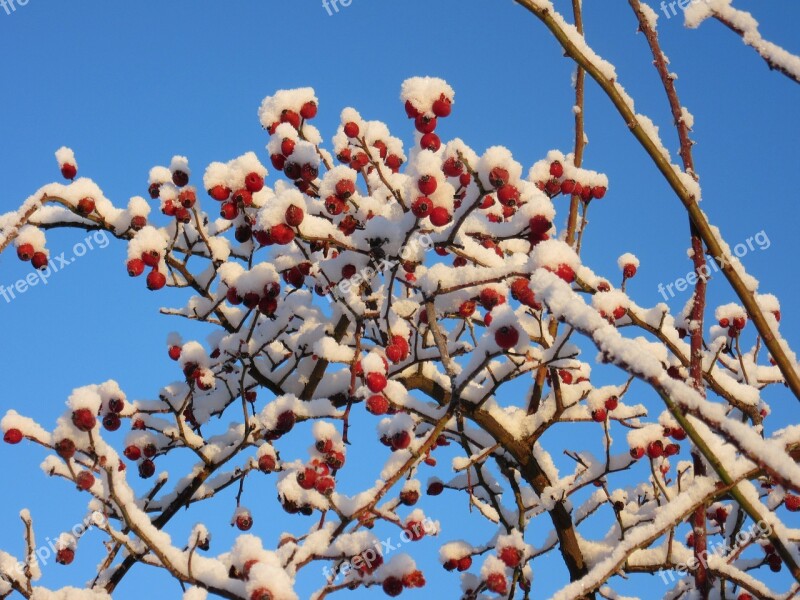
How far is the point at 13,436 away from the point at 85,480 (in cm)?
56

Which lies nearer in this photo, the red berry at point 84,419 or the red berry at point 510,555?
the red berry at point 84,419

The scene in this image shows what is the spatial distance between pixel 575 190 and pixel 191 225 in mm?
2315

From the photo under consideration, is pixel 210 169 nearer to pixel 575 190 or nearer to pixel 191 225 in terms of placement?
pixel 191 225

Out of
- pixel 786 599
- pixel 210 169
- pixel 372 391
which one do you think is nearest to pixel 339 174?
pixel 210 169

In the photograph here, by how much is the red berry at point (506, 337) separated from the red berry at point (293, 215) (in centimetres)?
93

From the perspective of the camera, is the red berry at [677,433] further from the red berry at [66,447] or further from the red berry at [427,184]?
the red berry at [66,447]

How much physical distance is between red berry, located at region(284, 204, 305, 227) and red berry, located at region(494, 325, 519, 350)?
3.04 ft

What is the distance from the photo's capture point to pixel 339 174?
3305 mm

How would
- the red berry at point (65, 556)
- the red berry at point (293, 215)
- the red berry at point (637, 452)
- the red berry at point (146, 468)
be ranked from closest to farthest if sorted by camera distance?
the red berry at point (293, 215) → the red berry at point (637, 452) → the red berry at point (65, 556) → the red berry at point (146, 468)

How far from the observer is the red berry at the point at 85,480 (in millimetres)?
2664

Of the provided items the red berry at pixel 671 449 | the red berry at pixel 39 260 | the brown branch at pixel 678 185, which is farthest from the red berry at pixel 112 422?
the brown branch at pixel 678 185

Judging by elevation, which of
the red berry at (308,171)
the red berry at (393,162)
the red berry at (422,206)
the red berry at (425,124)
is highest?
the red berry at (393,162)

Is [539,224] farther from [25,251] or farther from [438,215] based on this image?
[25,251]

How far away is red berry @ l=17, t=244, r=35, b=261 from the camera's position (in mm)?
4242
